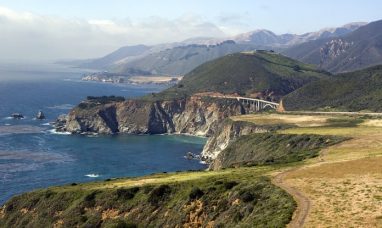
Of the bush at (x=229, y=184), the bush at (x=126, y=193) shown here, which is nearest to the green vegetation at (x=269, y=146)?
the bush at (x=126, y=193)

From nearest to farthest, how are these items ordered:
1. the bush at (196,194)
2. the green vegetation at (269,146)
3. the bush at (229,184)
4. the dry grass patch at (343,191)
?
the dry grass patch at (343,191) → the bush at (196,194) → the bush at (229,184) → the green vegetation at (269,146)

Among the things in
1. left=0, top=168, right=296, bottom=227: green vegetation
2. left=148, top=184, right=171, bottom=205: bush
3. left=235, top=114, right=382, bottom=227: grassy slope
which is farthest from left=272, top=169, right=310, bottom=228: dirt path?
left=148, top=184, right=171, bottom=205: bush

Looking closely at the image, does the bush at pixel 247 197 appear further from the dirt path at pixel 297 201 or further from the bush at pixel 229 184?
the bush at pixel 229 184

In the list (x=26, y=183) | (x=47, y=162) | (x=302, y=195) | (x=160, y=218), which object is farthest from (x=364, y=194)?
(x=47, y=162)

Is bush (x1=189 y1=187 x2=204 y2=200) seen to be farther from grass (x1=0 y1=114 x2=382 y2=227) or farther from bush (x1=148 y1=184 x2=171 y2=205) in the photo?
bush (x1=148 y1=184 x2=171 y2=205)

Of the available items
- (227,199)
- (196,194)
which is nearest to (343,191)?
(227,199)

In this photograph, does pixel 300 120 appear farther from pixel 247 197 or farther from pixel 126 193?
pixel 247 197
